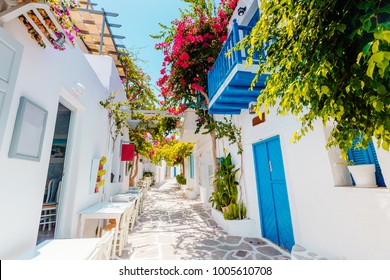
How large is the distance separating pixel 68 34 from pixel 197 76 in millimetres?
3798

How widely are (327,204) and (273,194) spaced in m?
1.53

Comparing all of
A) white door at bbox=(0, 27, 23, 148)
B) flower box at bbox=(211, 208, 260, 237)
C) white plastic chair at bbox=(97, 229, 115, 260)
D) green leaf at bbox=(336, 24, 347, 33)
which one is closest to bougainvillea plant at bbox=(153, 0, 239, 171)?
flower box at bbox=(211, 208, 260, 237)

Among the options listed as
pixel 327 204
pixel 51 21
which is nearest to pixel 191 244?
pixel 327 204

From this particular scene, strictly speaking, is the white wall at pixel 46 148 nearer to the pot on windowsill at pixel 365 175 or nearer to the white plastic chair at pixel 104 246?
the white plastic chair at pixel 104 246

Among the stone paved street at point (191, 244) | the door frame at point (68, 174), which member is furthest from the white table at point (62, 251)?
the stone paved street at point (191, 244)

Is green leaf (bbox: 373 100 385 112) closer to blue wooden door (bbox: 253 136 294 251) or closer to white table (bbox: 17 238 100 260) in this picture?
white table (bbox: 17 238 100 260)

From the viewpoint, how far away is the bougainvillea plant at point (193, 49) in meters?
5.38

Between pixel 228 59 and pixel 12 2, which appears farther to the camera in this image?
pixel 228 59

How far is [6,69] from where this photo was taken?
1.75 metres

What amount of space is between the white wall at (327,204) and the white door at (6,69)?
4.03 metres

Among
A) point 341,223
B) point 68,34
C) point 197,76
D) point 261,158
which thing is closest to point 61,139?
point 68,34

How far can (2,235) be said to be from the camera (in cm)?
188

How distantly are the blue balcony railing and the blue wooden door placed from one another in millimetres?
1946

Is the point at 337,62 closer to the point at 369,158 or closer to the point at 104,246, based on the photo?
the point at 369,158
